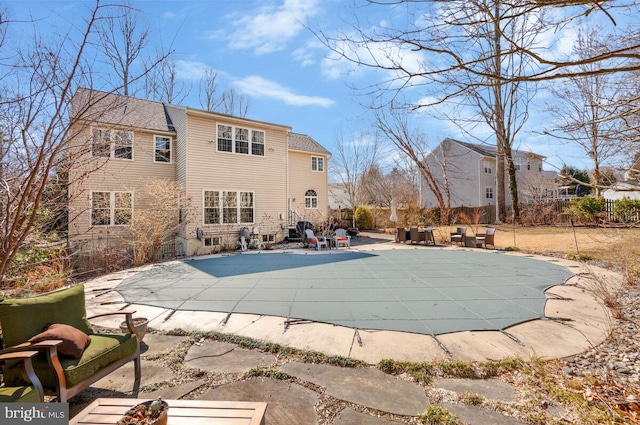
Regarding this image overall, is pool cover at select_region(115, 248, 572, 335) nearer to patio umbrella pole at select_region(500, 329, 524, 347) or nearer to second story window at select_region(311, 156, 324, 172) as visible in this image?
patio umbrella pole at select_region(500, 329, 524, 347)

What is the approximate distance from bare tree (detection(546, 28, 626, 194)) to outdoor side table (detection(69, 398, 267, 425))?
3782mm

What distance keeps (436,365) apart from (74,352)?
347 centimetres

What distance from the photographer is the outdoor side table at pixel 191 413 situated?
184 cm

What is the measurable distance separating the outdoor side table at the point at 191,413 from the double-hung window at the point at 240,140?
42.3 feet

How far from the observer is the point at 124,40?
3.64 meters

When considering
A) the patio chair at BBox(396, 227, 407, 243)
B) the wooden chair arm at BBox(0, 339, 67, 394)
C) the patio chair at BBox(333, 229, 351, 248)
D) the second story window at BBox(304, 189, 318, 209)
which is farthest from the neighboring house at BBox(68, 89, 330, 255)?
the wooden chair arm at BBox(0, 339, 67, 394)

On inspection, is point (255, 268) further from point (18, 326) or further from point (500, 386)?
point (500, 386)

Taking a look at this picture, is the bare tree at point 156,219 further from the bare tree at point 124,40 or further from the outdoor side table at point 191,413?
the outdoor side table at point 191,413

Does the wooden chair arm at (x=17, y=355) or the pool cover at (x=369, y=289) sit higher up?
the wooden chair arm at (x=17, y=355)

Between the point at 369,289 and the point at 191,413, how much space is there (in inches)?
187

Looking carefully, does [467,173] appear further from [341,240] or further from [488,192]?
[341,240]

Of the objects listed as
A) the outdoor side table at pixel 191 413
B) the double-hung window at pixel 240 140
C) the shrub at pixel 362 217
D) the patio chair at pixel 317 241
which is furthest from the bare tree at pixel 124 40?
the shrub at pixel 362 217

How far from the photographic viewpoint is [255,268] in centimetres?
879

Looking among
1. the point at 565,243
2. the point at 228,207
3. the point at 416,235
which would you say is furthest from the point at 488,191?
the point at 228,207
